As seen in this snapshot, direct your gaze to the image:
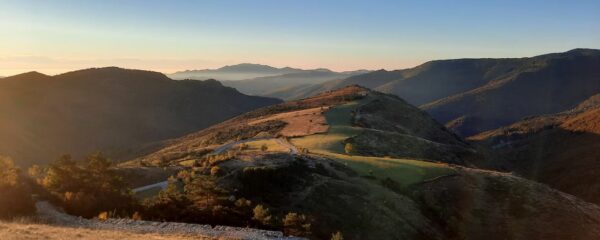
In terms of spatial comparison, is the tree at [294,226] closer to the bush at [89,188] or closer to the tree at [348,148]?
the bush at [89,188]

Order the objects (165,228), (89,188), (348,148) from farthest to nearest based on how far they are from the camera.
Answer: (348,148) → (89,188) → (165,228)

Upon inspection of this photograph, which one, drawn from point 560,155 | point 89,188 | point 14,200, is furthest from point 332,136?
point 560,155

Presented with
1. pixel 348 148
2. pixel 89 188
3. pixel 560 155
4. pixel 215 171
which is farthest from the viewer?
pixel 560 155

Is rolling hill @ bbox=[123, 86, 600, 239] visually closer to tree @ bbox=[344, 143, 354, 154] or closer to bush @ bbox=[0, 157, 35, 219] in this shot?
tree @ bbox=[344, 143, 354, 154]

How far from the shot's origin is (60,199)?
1237 inches

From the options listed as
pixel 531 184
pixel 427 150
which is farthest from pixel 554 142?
pixel 531 184

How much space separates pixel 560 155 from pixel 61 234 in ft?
526

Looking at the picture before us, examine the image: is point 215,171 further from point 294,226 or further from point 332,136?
point 332,136

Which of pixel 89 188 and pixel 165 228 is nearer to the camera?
pixel 165 228

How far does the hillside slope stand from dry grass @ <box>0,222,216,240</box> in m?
91.8

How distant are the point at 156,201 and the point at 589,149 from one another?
489 feet

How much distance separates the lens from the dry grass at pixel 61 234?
21750 millimetres

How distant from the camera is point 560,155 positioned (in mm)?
157000

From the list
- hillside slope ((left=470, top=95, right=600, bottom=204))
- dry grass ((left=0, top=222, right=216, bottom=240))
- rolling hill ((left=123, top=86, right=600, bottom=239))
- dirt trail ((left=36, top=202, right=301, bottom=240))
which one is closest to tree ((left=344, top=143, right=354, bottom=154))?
rolling hill ((left=123, top=86, right=600, bottom=239))
